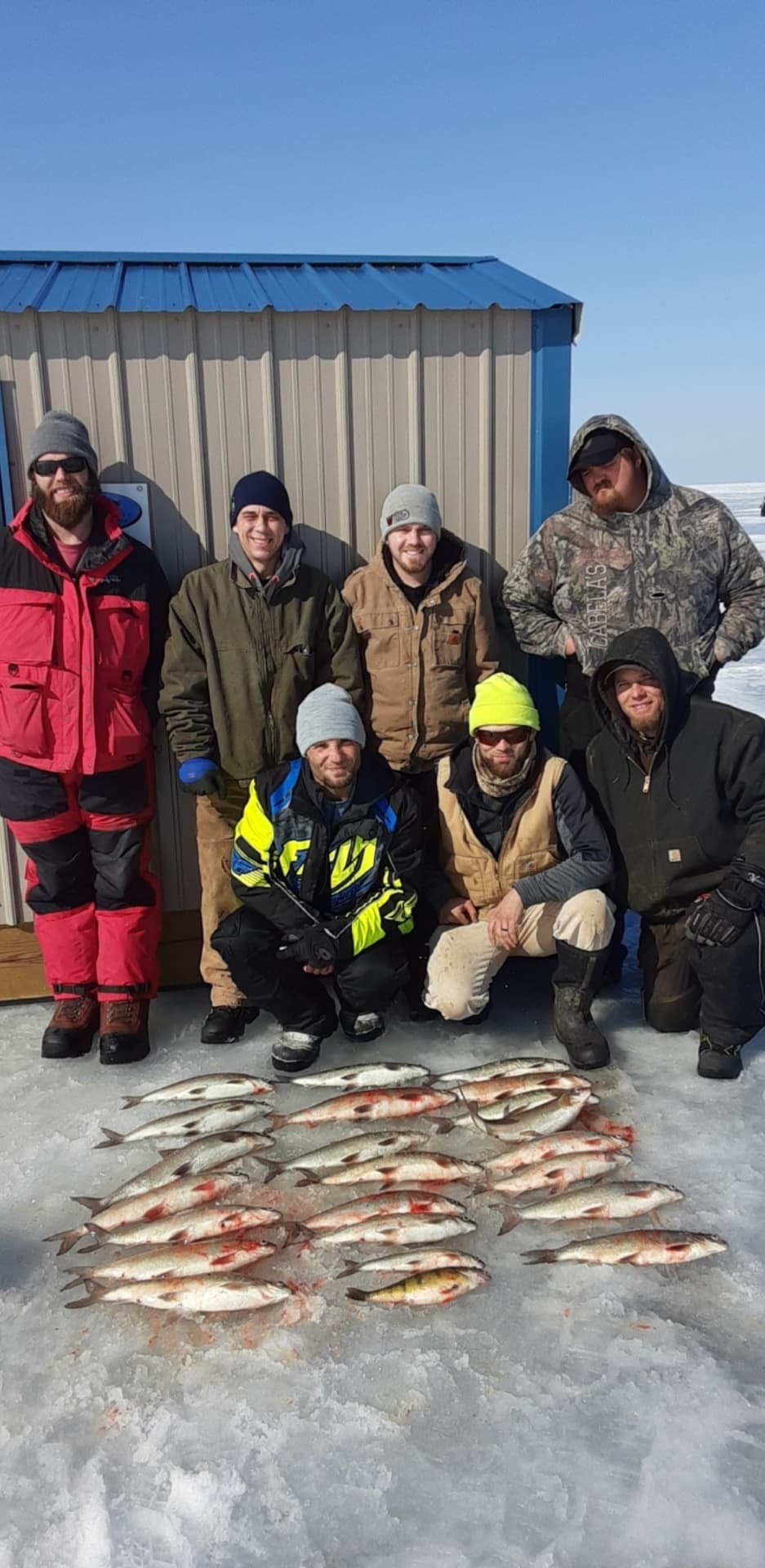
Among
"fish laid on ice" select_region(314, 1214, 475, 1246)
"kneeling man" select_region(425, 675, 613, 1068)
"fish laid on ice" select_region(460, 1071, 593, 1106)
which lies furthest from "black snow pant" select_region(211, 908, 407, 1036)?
"fish laid on ice" select_region(314, 1214, 475, 1246)

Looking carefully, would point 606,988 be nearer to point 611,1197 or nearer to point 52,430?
point 611,1197

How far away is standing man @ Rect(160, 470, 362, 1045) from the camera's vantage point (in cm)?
441

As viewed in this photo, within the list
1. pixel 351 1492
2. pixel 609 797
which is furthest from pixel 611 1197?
pixel 609 797

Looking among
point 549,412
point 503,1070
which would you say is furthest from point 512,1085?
point 549,412

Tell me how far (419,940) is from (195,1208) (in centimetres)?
158

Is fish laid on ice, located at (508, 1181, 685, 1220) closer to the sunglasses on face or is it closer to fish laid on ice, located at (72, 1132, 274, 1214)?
fish laid on ice, located at (72, 1132, 274, 1214)

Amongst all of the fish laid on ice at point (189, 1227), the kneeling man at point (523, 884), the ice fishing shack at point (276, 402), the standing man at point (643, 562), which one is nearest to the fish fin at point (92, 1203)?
the fish laid on ice at point (189, 1227)

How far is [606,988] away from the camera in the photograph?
503 centimetres

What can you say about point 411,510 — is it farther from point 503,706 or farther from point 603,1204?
point 603,1204

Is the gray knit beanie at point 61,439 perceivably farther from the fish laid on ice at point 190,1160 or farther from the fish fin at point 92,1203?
the fish fin at point 92,1203

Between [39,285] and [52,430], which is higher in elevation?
[39,285]

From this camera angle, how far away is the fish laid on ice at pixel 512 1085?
157 inches

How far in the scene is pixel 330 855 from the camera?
4250 millimetres

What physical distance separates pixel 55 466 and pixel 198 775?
53.4 inches
